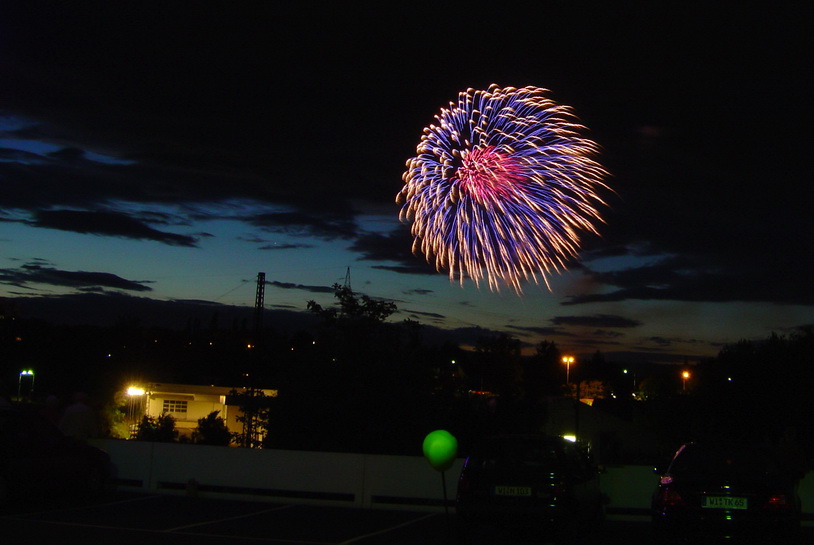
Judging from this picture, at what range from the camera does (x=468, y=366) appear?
9612 cm

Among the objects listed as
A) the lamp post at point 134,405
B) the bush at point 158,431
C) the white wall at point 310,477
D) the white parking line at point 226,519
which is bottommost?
the white parking line at point 226,519

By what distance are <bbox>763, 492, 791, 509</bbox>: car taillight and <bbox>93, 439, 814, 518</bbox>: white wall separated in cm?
435

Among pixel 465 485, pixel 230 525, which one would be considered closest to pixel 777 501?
pixel 465 485

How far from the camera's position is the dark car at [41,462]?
44.4 ft

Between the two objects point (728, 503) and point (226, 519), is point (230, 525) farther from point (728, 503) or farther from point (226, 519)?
point (728, 503)

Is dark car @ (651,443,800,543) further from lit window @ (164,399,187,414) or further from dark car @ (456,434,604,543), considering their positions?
lit window @ (164,399,187,414)

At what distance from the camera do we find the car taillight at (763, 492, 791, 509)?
10.5 m

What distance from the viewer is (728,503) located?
10617mm

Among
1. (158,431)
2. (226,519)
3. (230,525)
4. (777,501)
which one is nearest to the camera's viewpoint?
(777,501)

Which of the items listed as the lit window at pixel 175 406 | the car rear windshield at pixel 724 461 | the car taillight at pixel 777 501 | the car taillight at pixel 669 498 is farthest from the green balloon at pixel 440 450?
the lit window at pixel 175 406

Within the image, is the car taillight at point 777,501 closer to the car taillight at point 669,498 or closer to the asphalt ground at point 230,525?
the car taillight at point 669,498

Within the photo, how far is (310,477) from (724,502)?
8.08 metres

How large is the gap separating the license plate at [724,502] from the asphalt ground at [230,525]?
2.04 metres

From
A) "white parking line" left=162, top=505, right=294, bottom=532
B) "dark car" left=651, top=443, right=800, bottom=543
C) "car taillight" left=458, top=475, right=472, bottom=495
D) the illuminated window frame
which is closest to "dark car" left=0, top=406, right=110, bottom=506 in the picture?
"white parking line" left=162, top=505, right=294, bottom=532
